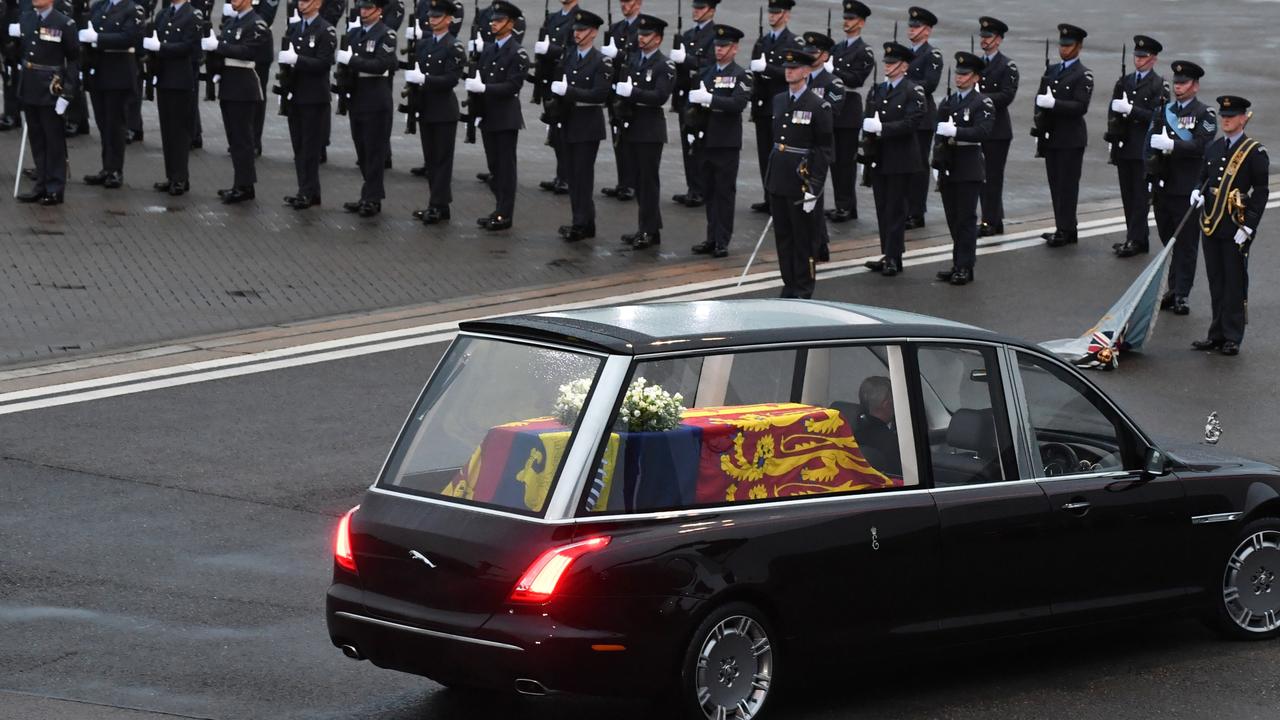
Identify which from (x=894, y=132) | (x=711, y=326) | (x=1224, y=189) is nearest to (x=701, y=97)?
(x=894, y=132)

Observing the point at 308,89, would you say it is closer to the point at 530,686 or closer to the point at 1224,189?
the point at 1224,189

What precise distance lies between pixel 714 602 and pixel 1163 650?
103 inches

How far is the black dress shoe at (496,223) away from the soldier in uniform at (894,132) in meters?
3.58

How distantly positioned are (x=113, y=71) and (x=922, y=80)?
27.0 ft

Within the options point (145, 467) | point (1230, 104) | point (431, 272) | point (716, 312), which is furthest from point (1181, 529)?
point (431, 272)

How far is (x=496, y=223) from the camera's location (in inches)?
757

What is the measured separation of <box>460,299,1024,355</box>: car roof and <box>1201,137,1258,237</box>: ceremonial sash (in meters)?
7.76

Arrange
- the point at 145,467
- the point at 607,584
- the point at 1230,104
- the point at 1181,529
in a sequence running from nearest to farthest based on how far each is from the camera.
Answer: the point at 607,584, the point at 1181,529, the point at 145,467, the point at 1230,104

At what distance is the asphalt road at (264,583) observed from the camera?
7.76 m

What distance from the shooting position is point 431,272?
17.4 meters

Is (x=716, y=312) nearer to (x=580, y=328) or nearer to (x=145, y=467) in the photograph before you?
(x=580, y=328)

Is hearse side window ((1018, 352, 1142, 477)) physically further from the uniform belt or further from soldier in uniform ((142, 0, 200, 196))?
soldier in uniform ((142, 0, 200, 196))

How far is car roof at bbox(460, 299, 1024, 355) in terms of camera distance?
719 centimetres

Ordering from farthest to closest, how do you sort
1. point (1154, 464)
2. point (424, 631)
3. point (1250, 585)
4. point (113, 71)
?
point (113, 71)
point (1250, 585)
point (1154, 464)
point (424, 631)
